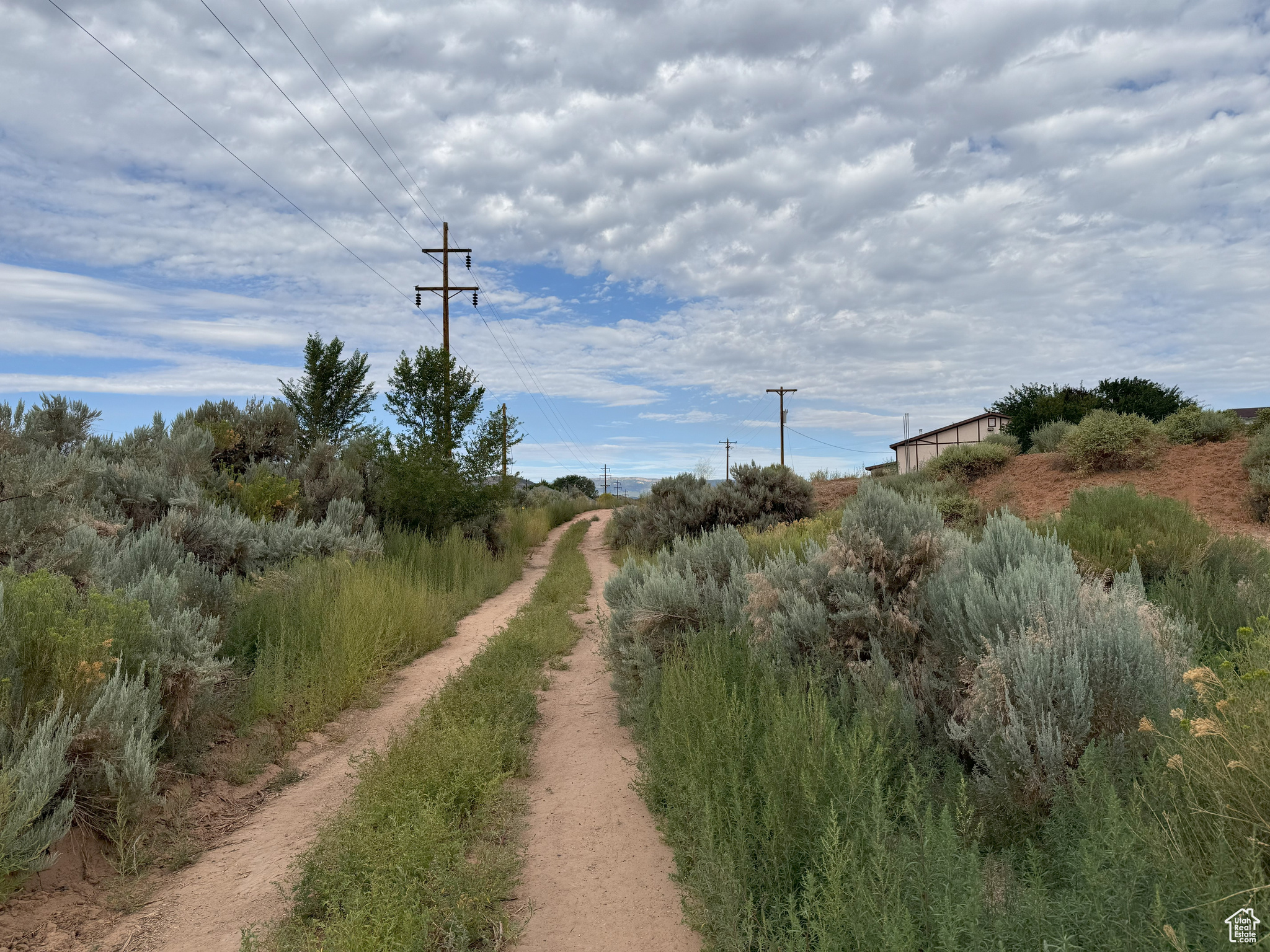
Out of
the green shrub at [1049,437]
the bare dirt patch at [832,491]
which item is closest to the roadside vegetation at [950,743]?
the bare dirt patch at [832,491]

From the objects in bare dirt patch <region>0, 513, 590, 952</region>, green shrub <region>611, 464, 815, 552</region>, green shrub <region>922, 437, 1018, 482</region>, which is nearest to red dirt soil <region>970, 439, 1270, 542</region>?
green shrub <region>922, 437, 1018, 482</region>

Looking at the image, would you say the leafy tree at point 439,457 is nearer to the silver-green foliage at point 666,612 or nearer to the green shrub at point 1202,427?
the silver-green foliage at point 666,612

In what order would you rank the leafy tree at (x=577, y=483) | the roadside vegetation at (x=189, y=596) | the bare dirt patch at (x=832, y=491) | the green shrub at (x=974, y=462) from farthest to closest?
the leafy tree at (x=577, y=483) < the bare dirt patch at (x=832, y=491) < the green shrub at (x=974, y=462) < the roadside vegetation at (x=189, y=596)

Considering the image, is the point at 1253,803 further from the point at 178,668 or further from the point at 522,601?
the point at 522,601

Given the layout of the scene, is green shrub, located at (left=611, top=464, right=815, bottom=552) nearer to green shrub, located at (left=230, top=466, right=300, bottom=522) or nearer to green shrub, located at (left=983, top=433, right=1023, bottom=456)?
green shrub, located at (left=230, top=466, right=300, bottom=522)

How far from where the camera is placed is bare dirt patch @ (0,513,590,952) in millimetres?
3016

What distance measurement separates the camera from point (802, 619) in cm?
460

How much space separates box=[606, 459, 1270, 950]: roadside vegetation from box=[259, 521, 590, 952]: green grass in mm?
884

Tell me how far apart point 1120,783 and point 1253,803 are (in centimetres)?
98

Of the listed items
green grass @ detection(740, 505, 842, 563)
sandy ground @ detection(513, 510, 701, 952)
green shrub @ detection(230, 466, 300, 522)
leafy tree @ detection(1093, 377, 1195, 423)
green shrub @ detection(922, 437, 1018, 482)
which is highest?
leafy tree @ detection(1093, 377, 1195, 423)

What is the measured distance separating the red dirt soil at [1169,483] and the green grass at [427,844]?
10.8 meters

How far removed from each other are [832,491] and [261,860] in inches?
730

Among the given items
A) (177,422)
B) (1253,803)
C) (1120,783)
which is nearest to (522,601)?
(177,422)

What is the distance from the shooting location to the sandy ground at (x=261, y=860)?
3.02 meters
